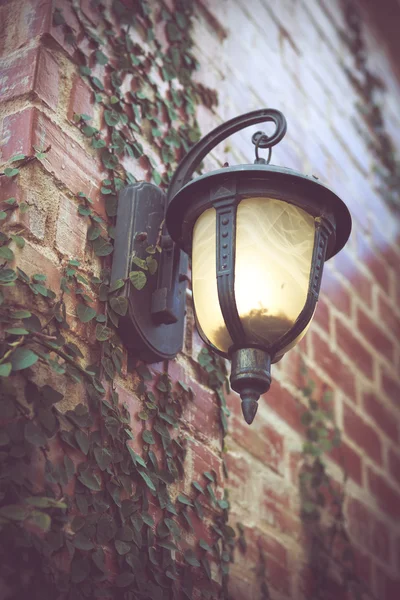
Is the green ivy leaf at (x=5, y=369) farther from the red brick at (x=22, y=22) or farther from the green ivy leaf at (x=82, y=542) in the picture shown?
the red brick at (x=22, y=22)

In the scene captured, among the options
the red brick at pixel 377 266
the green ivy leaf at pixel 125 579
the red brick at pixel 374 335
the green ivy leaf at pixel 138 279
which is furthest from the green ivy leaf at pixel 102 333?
the red brick at pixel 377 266

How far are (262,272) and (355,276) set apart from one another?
1741 millimetres

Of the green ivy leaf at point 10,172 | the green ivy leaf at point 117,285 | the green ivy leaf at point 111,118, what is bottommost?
the green ivy leaf at point 117,285

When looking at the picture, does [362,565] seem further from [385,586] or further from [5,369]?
[5,369]

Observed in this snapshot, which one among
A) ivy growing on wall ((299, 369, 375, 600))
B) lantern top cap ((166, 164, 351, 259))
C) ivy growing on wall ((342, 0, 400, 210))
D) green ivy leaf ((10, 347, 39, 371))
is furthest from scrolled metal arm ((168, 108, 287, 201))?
ivy growing on wall ((342, 0, 400, 210))

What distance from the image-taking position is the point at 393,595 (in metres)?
2.77

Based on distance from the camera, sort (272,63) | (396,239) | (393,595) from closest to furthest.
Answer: (393,595)
(272,63)
(396,239)

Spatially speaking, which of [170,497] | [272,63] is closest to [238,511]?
[170,497]

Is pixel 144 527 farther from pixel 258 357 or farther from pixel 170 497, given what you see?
pixel 258 357

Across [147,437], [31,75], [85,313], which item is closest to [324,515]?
[147,437]

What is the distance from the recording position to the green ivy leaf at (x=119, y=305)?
5.50 feet

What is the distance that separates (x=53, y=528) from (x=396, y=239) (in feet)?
8.73

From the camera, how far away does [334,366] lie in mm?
2855

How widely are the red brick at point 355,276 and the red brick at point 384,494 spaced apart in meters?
0.67
